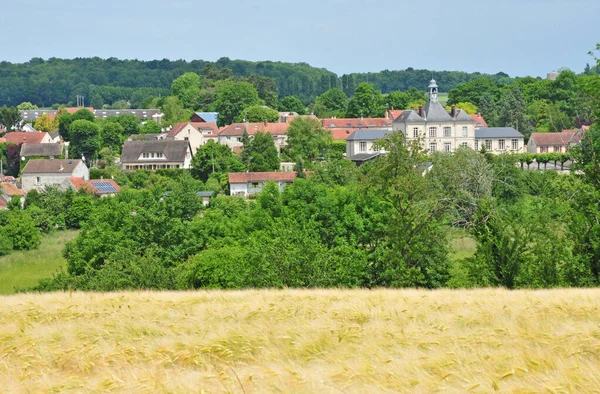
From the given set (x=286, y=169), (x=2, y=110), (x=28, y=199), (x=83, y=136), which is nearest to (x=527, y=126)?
(x=286, y=169)

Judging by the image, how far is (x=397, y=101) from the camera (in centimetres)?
12838

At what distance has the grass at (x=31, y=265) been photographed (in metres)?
38.7

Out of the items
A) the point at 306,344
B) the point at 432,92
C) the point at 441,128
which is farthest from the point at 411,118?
the point at 306,344

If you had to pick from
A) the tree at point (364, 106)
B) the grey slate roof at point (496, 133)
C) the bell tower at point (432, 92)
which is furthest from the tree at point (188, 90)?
the grey slate roof at point (496, 133)

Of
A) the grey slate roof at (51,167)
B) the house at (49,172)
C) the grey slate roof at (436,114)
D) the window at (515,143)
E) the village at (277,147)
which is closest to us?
the village at (277,147)

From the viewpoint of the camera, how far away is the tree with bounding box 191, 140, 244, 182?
78688mm

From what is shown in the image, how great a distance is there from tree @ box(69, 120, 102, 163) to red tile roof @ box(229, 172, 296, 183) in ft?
98.0

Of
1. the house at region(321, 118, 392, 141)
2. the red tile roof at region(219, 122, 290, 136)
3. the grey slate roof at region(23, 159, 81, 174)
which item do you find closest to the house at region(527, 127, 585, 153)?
the house at region(321, 118, 392, 141)

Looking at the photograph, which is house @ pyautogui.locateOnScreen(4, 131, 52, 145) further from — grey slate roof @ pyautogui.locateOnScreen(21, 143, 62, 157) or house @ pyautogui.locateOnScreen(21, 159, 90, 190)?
house @ pyautogui.locateOnScreen(21, 159, 90, 190)

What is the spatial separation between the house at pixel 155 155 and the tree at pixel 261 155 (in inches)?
313

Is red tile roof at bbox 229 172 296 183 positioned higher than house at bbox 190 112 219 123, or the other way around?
house at bbox 190 112 219 123

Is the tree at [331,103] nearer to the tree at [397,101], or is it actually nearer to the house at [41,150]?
Answer: the tree at [397,101]

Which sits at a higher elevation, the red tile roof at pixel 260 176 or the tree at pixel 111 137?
the tree at pixel 111 137

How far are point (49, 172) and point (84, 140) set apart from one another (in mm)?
16501
